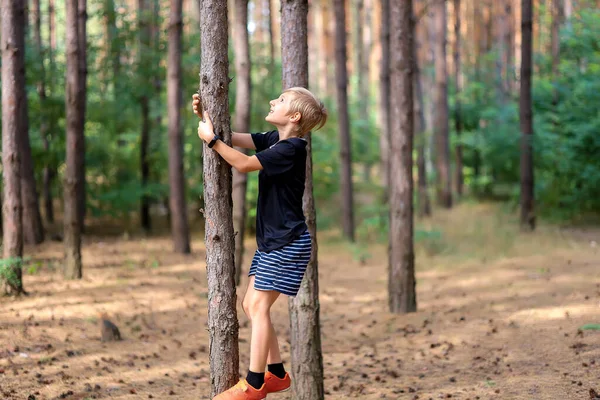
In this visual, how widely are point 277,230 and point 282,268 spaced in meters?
0.24

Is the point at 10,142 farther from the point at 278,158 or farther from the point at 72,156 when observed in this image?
the point at 278,158

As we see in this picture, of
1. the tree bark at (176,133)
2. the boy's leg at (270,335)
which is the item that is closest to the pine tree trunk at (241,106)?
the tree bark at (176,133)

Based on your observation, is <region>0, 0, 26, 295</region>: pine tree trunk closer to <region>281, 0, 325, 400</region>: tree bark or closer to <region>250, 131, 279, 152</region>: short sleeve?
<region>281, 0, 325, 400</region>: tree bark

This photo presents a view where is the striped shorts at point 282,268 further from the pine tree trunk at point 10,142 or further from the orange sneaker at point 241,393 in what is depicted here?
the pine tree trunk at point 10,142

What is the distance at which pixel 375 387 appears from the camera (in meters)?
6.99

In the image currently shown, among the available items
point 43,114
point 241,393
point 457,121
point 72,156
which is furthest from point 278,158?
point 457,121

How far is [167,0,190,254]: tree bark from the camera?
13570mm

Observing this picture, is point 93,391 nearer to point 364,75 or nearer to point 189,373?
point 189,373

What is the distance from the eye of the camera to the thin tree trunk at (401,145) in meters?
9.41

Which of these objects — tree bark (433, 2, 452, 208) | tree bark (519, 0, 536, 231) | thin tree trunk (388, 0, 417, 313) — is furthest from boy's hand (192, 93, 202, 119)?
tree bark (433, 2, 452, 208)

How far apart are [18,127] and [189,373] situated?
4259 millimetres

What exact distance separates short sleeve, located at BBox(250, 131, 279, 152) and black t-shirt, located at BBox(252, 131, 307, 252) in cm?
24

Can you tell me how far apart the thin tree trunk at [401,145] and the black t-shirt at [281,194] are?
530 cm

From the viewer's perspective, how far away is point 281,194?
429cm
